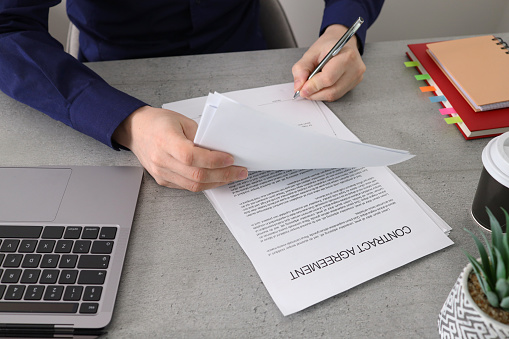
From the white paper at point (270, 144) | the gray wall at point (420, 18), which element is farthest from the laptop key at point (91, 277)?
the gray wall at point (420, 18)

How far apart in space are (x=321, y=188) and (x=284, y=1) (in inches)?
53.2

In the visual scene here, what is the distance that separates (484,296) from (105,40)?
3.36 ft

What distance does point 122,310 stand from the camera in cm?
59

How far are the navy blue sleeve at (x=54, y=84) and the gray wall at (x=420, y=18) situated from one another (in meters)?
1.08

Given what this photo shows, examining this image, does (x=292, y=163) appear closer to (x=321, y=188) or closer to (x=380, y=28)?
(x=321, y=188)

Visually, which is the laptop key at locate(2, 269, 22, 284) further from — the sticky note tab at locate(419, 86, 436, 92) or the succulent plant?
the sticky note tab at locate(419, 86, 436, 92)

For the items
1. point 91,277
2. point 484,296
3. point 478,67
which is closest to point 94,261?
point 91,277

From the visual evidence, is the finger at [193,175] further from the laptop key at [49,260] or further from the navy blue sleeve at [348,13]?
the navy blue sleeve at [348,13]

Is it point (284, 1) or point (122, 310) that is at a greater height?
point (122, 310)

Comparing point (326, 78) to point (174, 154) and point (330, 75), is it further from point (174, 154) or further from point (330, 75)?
point (174, 154)

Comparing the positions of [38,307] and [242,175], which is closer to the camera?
[38,307]

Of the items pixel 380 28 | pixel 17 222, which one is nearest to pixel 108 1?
pixel 17 222

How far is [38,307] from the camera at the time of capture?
0.58 meters

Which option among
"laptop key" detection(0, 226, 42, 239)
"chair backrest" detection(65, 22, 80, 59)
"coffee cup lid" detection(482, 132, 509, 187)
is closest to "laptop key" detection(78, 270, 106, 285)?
"laptop key" detection(0, 226, 42, 239)
